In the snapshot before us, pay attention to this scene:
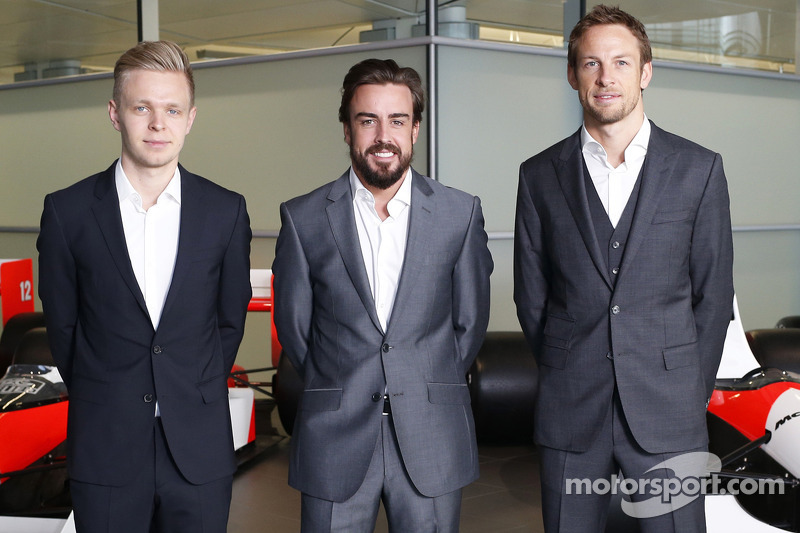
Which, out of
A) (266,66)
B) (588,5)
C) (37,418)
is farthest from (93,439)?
(588,5)

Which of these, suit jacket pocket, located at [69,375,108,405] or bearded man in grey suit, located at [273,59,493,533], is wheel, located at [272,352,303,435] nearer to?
bearded man in grey suit, located at [273,59,493,533]

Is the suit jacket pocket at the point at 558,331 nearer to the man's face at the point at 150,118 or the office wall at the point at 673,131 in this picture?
the man's face at the point at 150,118

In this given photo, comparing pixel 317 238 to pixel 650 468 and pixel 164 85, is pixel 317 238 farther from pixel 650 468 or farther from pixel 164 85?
pixel 650 468

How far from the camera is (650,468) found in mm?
1973

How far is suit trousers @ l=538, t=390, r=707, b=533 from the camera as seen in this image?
197 cm

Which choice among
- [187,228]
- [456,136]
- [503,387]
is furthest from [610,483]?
[456,136]

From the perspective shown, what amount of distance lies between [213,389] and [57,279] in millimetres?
423

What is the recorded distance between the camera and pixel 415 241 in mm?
2016

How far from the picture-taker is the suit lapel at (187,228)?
74.4 inches

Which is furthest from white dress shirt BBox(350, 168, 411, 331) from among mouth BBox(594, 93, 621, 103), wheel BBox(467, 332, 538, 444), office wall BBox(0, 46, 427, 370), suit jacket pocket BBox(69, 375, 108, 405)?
office wall BBox(0, 46, 427, 370)

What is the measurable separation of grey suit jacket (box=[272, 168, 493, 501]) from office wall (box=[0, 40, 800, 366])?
342 centimetres

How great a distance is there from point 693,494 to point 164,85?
1.51 m

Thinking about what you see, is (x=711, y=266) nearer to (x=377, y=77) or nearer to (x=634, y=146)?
(x=634, y=146)

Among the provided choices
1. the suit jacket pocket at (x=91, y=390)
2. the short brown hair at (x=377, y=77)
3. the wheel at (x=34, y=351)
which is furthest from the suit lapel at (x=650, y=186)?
the wheel at (x=34, y=351)
